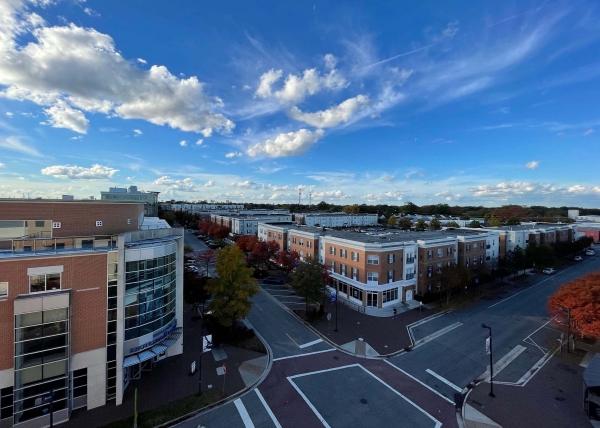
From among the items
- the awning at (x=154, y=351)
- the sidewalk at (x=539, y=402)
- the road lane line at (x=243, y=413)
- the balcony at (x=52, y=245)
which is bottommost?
the road lane line at (x=243, y=413)

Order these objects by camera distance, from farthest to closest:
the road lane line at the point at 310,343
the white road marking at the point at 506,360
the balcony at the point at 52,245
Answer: the road lane line at the point at 310,343, the white road marking at the point at 506,360, the balcony at the point at 52,245

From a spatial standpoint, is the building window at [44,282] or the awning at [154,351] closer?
the building window at [44,282]

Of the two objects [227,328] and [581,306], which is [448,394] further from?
[227,328]

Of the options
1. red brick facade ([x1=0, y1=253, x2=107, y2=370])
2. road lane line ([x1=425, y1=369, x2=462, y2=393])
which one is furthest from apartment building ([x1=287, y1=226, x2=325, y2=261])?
red brick facade ([x1=0, y1=253, x2=107, y2=370])

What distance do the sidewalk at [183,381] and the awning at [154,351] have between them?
1.97 m

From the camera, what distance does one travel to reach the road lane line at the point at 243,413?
675 inches

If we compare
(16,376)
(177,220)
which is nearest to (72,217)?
(16,376)

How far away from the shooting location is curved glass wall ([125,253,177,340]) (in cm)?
1972

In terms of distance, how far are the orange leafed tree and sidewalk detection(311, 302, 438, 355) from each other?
12155mm

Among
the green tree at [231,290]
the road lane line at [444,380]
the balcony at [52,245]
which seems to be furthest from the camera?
the green tree at [231,290]

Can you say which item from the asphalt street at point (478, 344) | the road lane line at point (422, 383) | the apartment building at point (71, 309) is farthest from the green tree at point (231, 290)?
the asphalt street at point (478, 344)

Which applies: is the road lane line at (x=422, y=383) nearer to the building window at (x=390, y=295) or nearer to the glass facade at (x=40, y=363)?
the building window at (x=390, y=295)

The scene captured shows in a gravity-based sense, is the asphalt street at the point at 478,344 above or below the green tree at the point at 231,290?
below

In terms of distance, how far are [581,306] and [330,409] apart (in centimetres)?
2388
